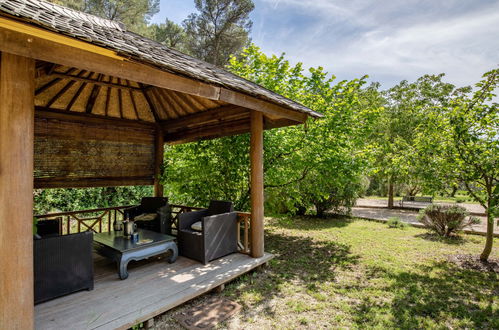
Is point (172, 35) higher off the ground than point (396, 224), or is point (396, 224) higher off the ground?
point (172, 35)

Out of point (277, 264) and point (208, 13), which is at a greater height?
point (208, 13)

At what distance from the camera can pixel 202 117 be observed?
568cm

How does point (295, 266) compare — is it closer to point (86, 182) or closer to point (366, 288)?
point (366, 288)

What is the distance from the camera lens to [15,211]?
2.10 metres

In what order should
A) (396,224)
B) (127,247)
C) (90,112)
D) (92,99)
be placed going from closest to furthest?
(127,247)
(92,99)
(90,112)
(396,224)

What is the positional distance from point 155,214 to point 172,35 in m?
12.7

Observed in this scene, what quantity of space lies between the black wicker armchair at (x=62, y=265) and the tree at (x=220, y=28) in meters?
12.3

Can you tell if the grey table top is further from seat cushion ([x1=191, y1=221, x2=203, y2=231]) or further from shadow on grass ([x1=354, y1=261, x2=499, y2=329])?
shadow on grass ([x1=354, y1=261, x2=499, y2=329])

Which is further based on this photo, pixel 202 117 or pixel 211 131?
pixel 211 131

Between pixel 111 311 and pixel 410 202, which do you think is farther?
pixel 410 202

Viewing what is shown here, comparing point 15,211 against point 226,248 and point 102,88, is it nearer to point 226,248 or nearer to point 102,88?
point 226,248

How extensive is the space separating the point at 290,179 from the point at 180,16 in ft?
43.0

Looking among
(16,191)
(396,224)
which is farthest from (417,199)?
(16,191)

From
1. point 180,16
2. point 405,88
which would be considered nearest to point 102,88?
point 180,16
